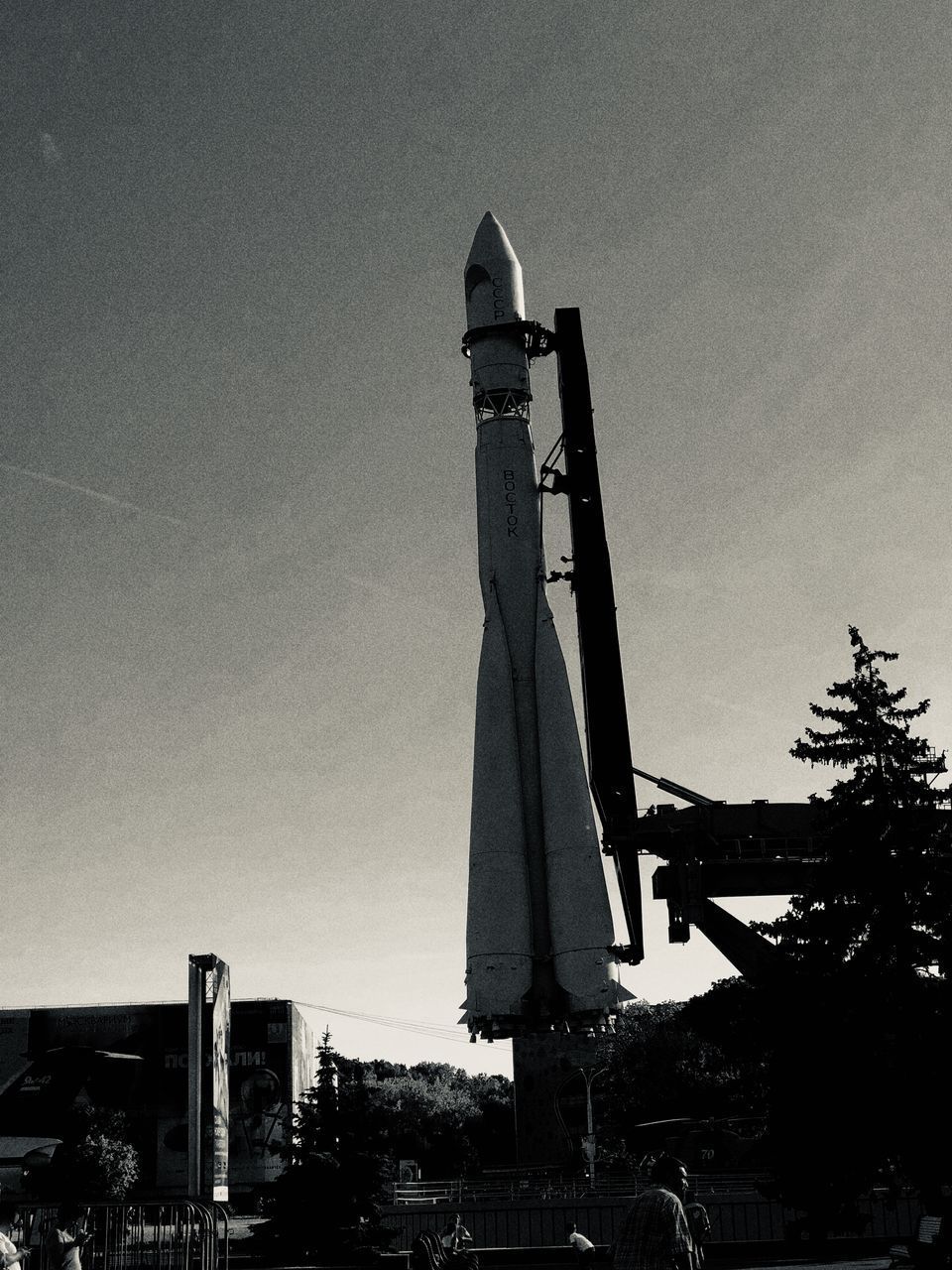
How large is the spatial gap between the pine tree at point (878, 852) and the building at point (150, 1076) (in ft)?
120

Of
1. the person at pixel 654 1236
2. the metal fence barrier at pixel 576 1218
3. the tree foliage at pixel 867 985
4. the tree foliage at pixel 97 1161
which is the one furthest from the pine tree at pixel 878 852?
the tree foliage at pixel 97 1161

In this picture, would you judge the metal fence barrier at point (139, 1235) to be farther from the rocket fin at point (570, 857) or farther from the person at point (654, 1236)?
the rocket fin at point (570, 857)

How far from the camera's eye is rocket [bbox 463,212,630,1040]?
3547 cm

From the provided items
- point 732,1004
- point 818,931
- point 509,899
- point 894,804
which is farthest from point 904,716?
point 732,1004

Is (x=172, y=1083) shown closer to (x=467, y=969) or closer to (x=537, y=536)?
(x=467, y=969)

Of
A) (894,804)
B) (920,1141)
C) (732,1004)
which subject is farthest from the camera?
(732,1004)

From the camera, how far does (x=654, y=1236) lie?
752 centimetres

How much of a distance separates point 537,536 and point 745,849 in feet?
37.0

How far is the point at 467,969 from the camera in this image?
36.2 metres

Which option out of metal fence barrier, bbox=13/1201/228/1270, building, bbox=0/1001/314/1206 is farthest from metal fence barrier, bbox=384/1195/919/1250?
building, bbox=0/1001/314/1206

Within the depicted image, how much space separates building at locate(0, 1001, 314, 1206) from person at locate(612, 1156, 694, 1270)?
5148 cm

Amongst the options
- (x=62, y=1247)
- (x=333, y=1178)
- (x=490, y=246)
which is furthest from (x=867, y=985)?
(x=490, y=246)

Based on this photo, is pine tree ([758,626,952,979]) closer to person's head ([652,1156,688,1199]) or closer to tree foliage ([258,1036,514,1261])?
tree foliage ([258,1036,514,1261])

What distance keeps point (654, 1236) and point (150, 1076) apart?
53.9 m
